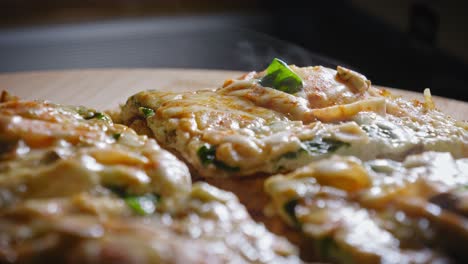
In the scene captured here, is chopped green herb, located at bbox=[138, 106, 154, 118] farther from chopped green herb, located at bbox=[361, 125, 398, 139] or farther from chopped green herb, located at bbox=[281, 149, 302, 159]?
chopped green herb, located at bbox=[361, 125, 398, 139]

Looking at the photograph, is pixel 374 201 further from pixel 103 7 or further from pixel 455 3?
pixel 103 7

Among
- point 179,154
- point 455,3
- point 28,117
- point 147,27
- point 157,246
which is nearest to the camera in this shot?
point 157,246

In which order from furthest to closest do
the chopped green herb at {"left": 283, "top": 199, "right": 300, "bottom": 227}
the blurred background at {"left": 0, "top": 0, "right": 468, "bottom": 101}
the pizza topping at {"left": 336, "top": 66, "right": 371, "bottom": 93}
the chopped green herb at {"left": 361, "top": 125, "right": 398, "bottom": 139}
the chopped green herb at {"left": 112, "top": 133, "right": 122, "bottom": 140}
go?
the blurred background at {"left": 0, "top": 0, "right": 468, "bottom": 101} → the pizza topping at {"left": 336, "top": 66, "right": 371, "bottom": 93} → the chopped green herb at {"left": 361, "top": 125, "right": 398, "bottom": 139} → the chopped green herb at {"left": 112, "top": 133, "right": 122, "bottom": 140} → the chopped green herb at {"left": 283, "top": 199, "right": 300, "bottom": 227}

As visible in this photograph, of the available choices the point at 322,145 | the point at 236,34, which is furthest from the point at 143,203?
the point at 236,34

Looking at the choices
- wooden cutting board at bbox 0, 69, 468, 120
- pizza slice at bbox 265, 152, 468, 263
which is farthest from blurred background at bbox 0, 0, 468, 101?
pizza slice at bbox 265, 152, 468, 263

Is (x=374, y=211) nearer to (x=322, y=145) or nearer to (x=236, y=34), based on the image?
(x=322, y=145)

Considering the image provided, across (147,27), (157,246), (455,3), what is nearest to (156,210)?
(157,246)

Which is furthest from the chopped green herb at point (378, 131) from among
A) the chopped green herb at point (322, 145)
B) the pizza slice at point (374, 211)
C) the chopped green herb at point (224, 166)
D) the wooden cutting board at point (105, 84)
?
the wooden cutting board at point (105, 84)

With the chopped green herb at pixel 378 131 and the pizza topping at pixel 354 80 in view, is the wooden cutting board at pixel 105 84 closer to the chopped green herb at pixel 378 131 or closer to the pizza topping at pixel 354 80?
the pizza topping at pixel 354 80
